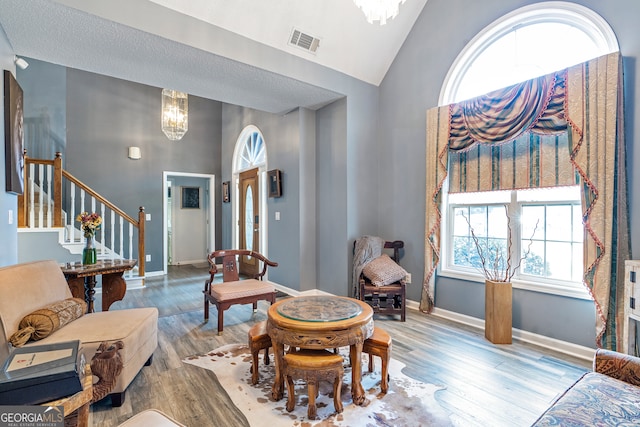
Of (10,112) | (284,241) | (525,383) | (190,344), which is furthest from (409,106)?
(10,112)

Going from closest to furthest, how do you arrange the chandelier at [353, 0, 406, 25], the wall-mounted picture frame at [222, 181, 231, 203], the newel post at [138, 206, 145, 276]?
the chandelier at [353, 0, 406, 25]
the newel post at [138, 206, 145, 276]
the wall-mounted picture frame at [222, 181, 231, 203]

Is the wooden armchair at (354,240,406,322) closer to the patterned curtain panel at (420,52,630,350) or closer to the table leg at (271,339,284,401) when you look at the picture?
the patterned curtain panel at (420,52,630,350)

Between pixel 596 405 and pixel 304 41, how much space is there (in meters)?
3.67

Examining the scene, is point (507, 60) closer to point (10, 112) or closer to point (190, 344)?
point (190, 344)

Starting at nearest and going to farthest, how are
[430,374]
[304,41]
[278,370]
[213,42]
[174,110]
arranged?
[278,370]
[430,374]
[213,42]
[304,41]
[174,110]

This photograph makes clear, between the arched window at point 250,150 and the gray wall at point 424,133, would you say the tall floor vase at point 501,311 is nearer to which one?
the gray wall at point 424,133

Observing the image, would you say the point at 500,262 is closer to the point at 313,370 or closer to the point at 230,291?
the point at 313,370

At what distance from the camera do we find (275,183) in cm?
477

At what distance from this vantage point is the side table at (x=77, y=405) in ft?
3.36

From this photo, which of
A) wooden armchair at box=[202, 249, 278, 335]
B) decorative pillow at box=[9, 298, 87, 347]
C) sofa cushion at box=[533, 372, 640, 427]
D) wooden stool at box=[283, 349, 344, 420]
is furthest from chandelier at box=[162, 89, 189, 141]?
sofa cushion at box=[533, 372, 640, 427]

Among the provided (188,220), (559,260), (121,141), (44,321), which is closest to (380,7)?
(559,260)

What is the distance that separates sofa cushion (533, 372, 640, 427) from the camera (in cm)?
114

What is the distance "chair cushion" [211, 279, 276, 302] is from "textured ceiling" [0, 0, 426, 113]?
2.29 meters

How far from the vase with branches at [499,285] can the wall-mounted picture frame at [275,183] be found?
2.79 meters
